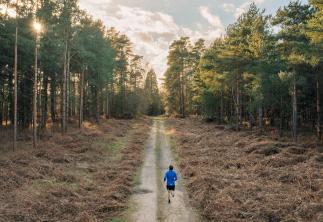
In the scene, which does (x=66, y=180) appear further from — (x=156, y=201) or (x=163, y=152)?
(x=163, y=152)

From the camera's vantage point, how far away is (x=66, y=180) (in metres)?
18.3

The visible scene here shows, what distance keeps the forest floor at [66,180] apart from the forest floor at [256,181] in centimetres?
411

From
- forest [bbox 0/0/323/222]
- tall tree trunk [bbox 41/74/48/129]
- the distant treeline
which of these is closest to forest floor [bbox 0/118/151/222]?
forest [bbox 0/0/323/222]

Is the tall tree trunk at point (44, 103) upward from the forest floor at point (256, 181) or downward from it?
upward

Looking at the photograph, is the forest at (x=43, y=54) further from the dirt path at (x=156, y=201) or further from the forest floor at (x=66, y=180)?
the dirt path at (x=156, y=201)

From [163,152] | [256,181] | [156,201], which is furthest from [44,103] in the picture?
[256,181]

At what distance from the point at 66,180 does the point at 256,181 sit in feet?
35.0

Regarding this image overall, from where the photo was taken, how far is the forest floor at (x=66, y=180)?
13.4 metres

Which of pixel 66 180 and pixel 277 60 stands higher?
pixel 277 60

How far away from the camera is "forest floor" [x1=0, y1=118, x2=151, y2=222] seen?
526 inches

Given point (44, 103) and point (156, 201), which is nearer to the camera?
point (156, 201)

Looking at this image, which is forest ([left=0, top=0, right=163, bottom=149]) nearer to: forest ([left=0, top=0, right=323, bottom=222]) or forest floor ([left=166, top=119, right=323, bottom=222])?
forest ([left=0, top=0, right=323, bottom=222])

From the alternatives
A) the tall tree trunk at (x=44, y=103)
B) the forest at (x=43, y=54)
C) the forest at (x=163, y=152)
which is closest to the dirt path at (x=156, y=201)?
the forest at (x=163, y=152)

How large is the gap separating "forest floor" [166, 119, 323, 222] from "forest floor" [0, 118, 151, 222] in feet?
13.5
